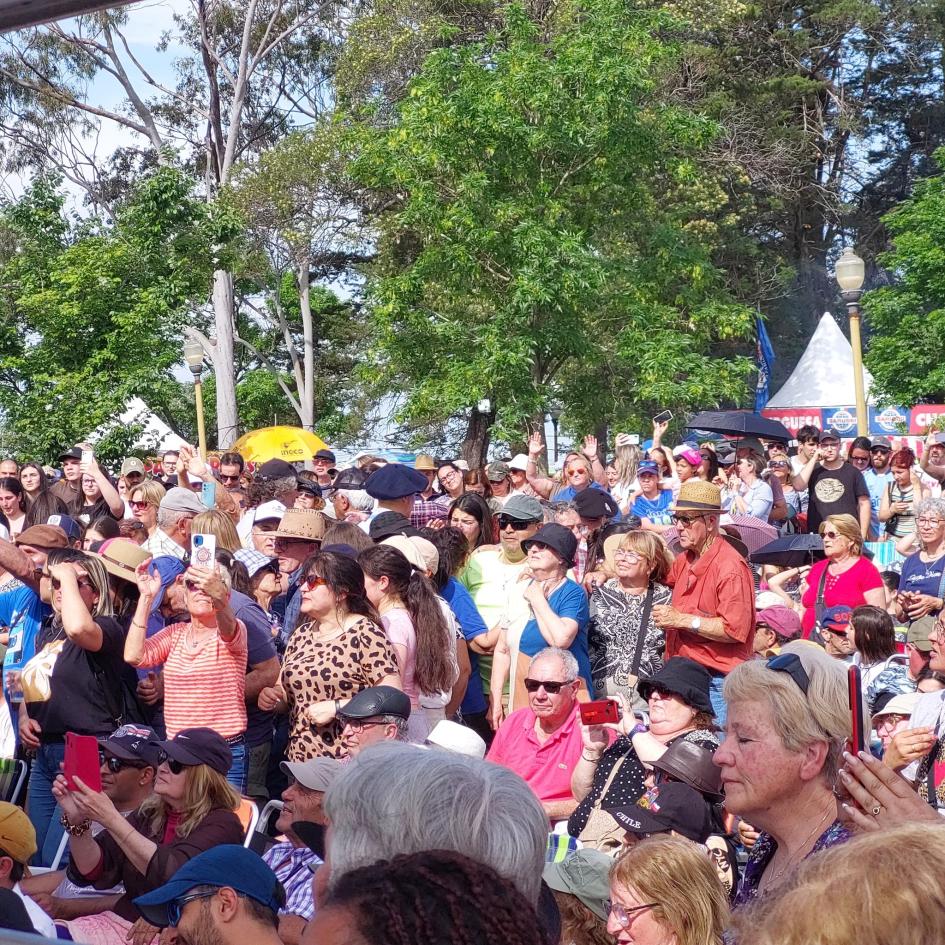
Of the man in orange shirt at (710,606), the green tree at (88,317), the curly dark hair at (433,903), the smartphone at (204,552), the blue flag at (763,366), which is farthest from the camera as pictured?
the blue flag at (763,366)

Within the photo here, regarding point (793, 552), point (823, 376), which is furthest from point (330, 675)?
point (823, 376)

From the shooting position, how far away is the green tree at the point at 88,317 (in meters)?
19.3

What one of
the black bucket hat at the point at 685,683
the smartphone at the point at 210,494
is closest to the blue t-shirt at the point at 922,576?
the black bucket hat at the point at 685,683

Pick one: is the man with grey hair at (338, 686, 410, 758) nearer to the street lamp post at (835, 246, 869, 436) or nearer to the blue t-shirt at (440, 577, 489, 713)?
the blue t-shirt at (440, 577, 489, 713)

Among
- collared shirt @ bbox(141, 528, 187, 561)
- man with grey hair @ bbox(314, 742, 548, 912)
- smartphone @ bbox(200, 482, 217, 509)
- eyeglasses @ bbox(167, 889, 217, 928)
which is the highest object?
smartphone @ bbox(200, 482, 217, 509)

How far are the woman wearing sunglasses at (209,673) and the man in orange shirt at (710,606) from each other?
1921mm

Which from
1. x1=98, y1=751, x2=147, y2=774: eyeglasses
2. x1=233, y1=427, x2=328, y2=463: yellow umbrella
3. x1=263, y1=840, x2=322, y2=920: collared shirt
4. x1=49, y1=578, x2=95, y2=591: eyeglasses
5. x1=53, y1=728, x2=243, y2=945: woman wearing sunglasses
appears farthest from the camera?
x1=233, y1=427, x2=328, y2=463: yellow umbrella

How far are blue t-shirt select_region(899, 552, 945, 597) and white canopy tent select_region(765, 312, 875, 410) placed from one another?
22.9 meters

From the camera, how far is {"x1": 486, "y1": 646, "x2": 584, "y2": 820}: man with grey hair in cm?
512

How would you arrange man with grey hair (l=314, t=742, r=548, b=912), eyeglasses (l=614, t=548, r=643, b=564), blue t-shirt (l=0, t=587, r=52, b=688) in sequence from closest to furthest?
man with grey hair (l=314, t=742, r=548, b=912) < blue t-shirt (l=0, t=587, r=52, b=688) < eyeglasses (l=614, t=548, r=643, b=564)

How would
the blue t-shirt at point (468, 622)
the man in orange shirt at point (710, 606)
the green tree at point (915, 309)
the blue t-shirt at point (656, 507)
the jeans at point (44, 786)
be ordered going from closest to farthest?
the jeans at point (44, 786) → the man in orange shirt at point (710, 606) → the blue t-shirt at point (468, 622) → the blue t-shirt at point (656, 507) → the green tree at point (915, 309)

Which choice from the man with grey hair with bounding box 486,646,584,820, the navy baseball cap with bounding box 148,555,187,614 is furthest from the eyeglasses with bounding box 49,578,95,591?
the man with grey hair with bounding box 486,646,584,820

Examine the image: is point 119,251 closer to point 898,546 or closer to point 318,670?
point 898,546

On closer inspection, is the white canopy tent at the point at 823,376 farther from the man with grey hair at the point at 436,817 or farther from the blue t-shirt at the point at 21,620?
the man with grey hair at the point at 436,817
